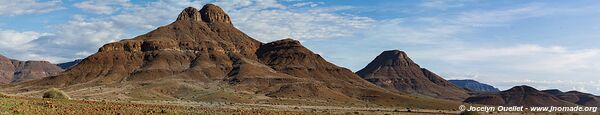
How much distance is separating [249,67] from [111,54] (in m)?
47.4

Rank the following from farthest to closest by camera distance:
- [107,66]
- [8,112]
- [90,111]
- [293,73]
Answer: [293,73] < [107,66] < [90,111] < [8,112]

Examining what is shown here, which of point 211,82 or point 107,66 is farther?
point 107,66

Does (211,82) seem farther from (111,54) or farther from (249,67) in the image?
(111,54)

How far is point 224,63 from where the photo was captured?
196 metres

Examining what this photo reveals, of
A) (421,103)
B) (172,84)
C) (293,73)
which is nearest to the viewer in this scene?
(421,103)

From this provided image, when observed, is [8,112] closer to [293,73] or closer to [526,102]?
[293,73]

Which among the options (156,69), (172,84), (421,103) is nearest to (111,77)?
(156,69)

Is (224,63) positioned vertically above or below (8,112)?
above

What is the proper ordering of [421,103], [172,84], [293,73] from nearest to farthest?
A: [421,103] → [172,84] → [293,73]

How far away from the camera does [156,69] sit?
582ft

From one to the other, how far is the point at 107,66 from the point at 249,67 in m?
45.3

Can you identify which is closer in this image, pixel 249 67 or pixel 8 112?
pixel 8 112

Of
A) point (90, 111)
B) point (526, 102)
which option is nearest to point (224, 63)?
point (526, 102)

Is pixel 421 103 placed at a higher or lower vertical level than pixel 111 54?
lower
